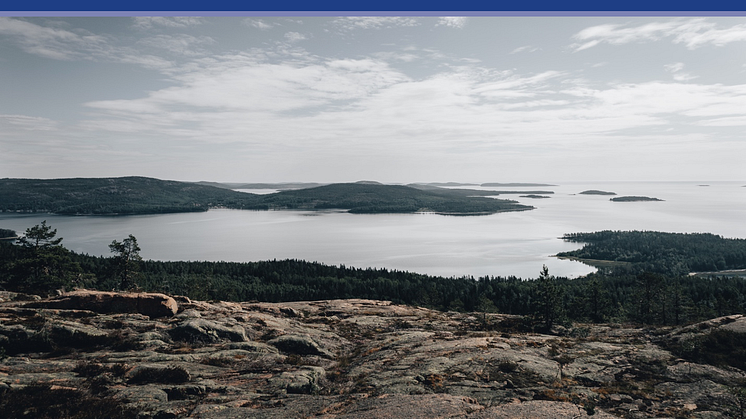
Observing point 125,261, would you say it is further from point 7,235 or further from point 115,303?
point 7,235

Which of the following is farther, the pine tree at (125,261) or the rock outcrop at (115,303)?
the pine tree at (125,261)

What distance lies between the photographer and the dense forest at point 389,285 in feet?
121

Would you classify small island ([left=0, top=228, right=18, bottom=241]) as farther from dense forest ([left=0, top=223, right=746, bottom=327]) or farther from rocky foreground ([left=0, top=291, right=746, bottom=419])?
rocky foreground ([left=0, top=291, right=746, bottom=419])

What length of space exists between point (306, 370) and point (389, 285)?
288 feet

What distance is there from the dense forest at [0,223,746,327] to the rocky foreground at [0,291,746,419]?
12415mm

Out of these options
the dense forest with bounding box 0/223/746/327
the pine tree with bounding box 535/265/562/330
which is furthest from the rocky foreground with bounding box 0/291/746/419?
the dense forest with bounding box 0/223/746/327

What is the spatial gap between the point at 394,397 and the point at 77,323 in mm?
19613

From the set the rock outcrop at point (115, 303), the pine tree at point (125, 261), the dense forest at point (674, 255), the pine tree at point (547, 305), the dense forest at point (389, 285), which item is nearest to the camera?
the rock outcrop at point (115, 303)

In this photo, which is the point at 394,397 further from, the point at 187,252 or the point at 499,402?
the point at 187,252

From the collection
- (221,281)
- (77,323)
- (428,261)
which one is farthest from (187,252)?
(77,323)

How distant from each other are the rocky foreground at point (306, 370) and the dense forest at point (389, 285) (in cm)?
1242

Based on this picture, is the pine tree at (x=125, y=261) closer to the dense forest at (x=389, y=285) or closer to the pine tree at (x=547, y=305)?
the dense forest at (x=389, y=285)

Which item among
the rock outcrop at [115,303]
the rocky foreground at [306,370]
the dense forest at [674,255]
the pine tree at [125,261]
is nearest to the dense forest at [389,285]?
the pine tree at [125,261]

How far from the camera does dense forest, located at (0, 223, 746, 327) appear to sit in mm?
37031
